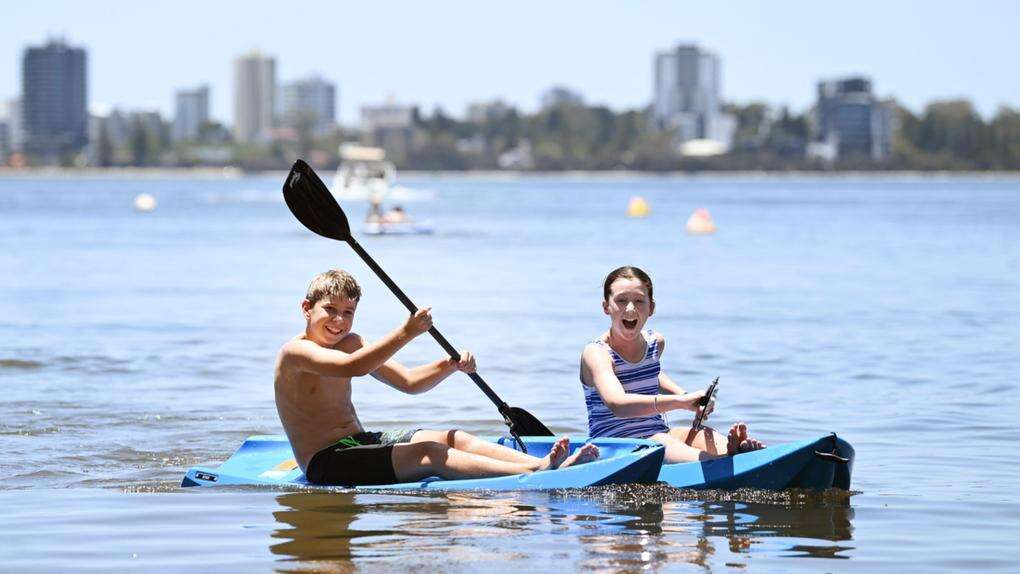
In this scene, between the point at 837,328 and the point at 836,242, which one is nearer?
the point at 837,328

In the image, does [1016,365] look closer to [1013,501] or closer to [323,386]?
[1013,501]

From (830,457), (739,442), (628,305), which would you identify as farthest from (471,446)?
(830,457)

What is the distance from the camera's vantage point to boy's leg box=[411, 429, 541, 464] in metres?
8.41

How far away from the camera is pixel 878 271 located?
30.3m

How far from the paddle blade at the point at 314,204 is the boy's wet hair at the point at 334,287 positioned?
88cm

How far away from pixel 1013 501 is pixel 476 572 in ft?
11.0

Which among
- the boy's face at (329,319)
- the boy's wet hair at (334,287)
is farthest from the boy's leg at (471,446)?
the boy's wet hair at (334,287)

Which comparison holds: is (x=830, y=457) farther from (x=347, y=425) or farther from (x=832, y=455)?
(x=347, y=425)

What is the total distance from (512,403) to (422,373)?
495cm

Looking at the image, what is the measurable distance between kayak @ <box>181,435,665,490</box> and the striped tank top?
0.57ft

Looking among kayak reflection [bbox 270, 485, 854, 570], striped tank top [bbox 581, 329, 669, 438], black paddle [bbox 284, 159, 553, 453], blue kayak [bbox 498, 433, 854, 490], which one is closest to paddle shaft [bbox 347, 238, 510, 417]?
black paddle [bbox 284, 159, 553, 453]

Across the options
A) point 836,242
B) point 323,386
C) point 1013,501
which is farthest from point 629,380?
point 836,242

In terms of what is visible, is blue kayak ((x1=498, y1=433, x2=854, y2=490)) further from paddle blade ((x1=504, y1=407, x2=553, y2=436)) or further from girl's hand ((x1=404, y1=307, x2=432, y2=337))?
girl's hand ((x1=404, y1=307, x2=432, y2=337))

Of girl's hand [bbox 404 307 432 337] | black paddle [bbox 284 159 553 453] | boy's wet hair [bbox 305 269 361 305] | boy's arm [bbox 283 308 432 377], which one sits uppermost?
black paddle [bbox 284 159 553 453]
